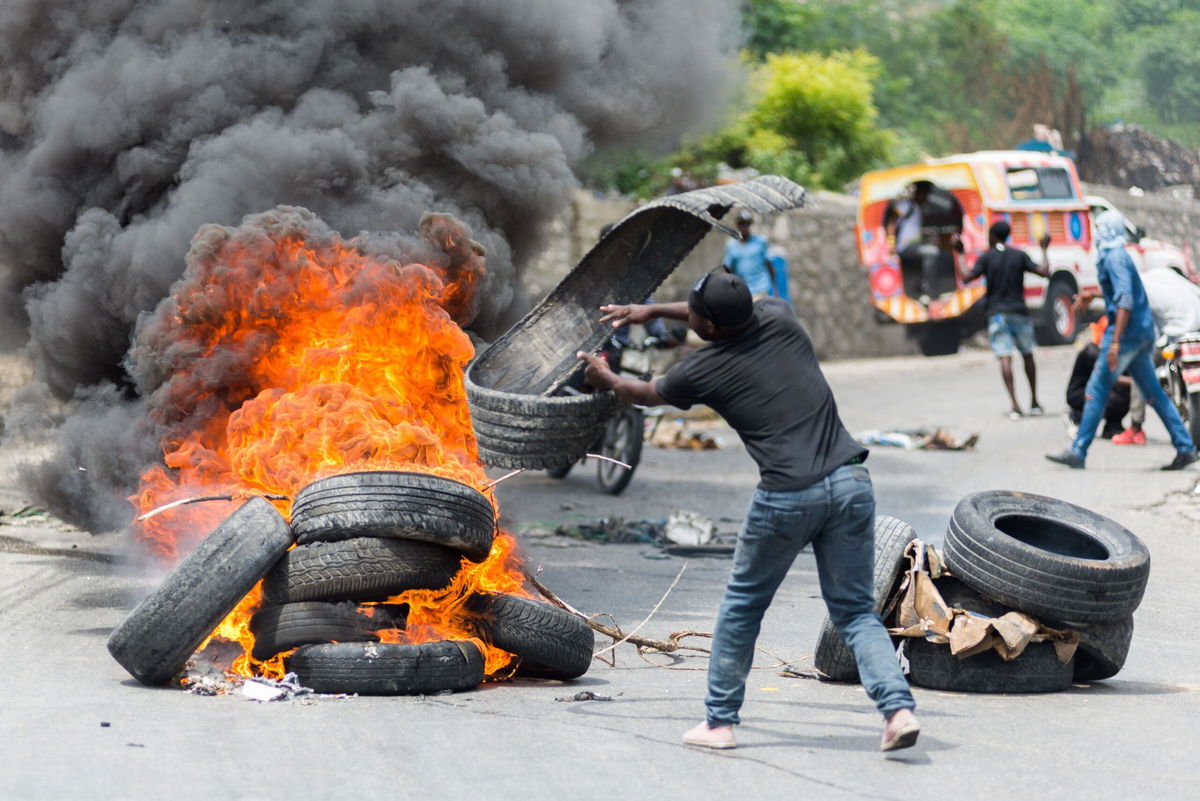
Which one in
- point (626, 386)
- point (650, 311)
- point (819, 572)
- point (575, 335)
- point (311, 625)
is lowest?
point (311, 625)

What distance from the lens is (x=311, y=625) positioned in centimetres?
597

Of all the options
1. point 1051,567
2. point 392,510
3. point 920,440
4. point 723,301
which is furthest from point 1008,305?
point 723,301

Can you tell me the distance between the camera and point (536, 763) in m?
4.87

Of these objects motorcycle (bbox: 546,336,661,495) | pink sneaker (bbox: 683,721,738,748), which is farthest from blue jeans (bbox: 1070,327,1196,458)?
pink sneaker (bbox: 683,721,738,748)

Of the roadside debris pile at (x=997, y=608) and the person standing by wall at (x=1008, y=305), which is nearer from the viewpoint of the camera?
the roadside debris pile at (x=997, y=608)

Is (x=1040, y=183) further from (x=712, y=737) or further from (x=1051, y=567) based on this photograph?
(x=712, y=737)

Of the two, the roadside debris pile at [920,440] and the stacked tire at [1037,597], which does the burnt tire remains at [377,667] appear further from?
the roadside debris pile at [920,440]

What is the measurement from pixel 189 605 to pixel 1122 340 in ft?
29.6

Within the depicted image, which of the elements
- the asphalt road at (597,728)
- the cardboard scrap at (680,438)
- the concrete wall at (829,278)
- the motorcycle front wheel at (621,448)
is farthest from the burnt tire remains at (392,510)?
the concrete wall at (829,278)

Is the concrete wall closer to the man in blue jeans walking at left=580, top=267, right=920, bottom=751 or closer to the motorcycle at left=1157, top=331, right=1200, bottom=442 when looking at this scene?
the motorcycle at left=1157, top=331, right=1200, bottom=442

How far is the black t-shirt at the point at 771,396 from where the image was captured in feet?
17.1

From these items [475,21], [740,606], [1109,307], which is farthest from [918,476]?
[740,606]

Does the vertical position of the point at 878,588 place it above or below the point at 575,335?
below

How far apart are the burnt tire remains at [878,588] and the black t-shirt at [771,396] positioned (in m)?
1.05
